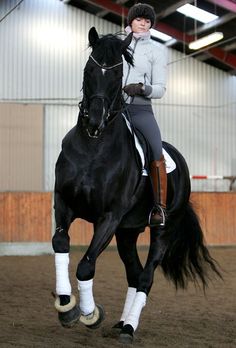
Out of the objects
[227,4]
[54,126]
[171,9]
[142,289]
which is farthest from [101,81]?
[54,126]

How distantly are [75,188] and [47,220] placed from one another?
9.97m

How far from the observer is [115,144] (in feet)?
14.6

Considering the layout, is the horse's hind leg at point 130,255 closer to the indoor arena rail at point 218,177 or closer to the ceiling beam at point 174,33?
the ceiling beam at point 174,33

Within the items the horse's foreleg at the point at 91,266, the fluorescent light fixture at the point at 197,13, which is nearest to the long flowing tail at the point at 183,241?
the horse's foreleg at the point at 91,266

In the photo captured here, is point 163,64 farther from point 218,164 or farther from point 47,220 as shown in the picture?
point 218,164

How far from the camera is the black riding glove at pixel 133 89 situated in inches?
180

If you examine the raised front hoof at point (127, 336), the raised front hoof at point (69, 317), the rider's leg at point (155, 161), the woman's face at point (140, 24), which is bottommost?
the raised front hoof at point (127, 336)

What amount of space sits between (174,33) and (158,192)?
16.2m

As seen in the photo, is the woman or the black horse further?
the woman

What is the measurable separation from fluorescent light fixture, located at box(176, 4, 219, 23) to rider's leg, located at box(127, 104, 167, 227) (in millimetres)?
14002

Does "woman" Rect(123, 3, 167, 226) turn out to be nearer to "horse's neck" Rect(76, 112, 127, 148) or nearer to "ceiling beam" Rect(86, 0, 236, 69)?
"horse's neck" Rect(76, 112, 127, 148)

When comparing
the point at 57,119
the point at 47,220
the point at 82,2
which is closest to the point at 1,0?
the point at 82,2

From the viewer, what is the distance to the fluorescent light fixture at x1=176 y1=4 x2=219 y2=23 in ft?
60.5

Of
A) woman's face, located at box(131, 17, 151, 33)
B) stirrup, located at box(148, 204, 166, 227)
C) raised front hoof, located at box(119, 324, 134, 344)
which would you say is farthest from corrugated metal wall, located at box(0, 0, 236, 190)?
raised front hoof, located at box(119, 324, 134, 344)
